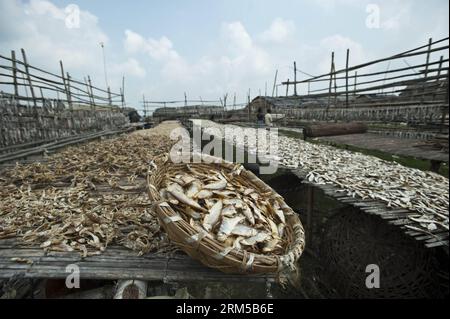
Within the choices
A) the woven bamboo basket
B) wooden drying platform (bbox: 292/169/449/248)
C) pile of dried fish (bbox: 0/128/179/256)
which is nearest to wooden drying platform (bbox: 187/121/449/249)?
wooden drying platform (bbox: 292/169/449/248)

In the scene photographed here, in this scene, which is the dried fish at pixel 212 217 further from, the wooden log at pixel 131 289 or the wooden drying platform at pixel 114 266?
the wooden log at pixel 131 289

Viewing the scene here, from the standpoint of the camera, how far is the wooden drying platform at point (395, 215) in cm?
269

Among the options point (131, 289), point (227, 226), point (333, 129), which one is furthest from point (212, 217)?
point (333, 129)

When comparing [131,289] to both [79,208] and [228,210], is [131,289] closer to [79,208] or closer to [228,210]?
[228,210]

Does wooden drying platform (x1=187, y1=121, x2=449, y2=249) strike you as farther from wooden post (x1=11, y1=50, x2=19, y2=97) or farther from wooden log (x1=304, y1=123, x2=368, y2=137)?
wooden post (x1=11, y1=50, x2=19, y2=97)

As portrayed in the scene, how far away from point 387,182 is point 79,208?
4643 millimetres

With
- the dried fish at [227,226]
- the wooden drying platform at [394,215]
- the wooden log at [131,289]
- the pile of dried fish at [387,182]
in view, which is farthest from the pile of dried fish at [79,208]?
the pile of dried fish at [387,182]

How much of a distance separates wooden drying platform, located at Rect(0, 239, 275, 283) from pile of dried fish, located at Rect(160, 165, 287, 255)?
30 centimetres

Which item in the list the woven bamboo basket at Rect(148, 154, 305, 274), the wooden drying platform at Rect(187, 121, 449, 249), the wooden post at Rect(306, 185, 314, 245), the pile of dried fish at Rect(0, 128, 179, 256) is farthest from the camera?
the wooden post at Rect(306, 185, 314, 245)

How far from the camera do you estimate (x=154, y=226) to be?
2.68m

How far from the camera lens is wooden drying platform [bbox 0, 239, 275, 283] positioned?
199 centimetres

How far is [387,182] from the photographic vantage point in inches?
160

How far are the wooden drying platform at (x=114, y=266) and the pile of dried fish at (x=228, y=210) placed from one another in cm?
30

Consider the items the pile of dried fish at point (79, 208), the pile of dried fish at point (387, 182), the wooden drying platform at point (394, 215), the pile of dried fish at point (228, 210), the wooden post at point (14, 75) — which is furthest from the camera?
the wooden post at point (14, 75)
